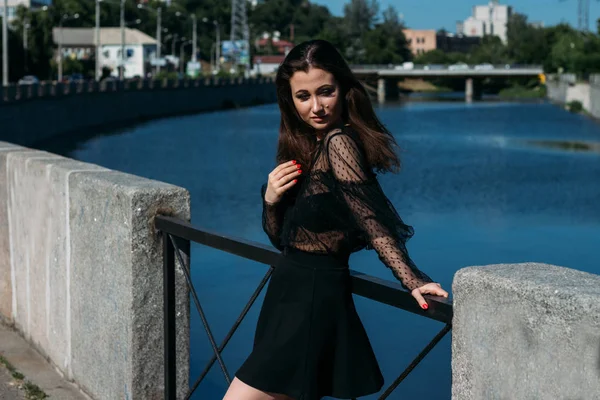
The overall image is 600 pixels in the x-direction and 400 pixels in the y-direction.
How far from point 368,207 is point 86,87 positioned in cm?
5416

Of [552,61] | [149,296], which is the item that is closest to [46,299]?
[149,296]

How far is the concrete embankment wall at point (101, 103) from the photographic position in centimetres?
4069

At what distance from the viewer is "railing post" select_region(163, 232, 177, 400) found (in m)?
4.42

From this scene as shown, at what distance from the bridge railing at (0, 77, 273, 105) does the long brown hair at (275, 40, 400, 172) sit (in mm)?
35666

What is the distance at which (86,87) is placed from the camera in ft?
183

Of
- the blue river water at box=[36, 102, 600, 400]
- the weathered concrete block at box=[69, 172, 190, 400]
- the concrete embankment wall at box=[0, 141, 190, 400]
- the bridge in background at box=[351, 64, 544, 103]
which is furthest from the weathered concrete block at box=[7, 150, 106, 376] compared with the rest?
the bridge in background at box=[351, 64, 544, 103]

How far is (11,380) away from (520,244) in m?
15.7

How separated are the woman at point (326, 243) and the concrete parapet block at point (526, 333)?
266 mm

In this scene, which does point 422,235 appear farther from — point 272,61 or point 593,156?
point 272,61

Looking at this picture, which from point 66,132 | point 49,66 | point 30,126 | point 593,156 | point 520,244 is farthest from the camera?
point 49,66

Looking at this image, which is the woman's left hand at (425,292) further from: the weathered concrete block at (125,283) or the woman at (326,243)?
the weathered concrete block at (125,283)

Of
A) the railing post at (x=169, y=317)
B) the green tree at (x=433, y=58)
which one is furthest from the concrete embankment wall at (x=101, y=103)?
the green tree at (x=433, y=58)

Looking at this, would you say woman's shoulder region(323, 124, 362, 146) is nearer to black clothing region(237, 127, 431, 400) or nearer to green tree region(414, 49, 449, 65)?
black clothing region(237, 127, 431, 400)

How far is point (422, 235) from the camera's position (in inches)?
832
